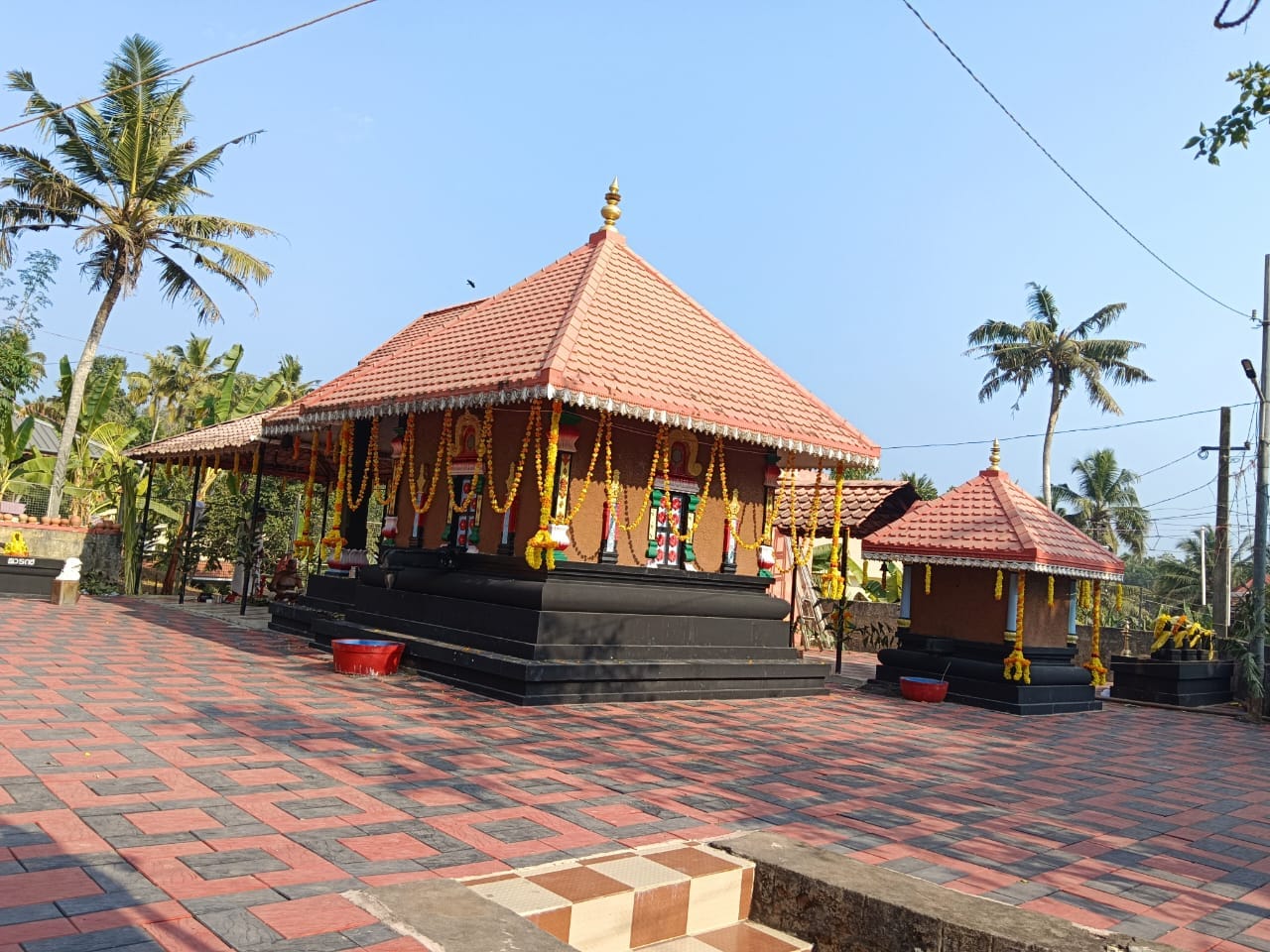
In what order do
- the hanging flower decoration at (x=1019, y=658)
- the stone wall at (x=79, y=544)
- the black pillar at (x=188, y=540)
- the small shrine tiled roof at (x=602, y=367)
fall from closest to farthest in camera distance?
the small shrine tiled roof at (x=602, y=367), the hanging flower decoration at (x=1019, y=658), the black pillar at (x=188, y=540), the stone wall at (x=79, y=544)

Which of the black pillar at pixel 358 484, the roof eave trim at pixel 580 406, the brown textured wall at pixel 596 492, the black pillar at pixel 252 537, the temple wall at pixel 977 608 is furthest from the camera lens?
the black pillar at pixel 252 537

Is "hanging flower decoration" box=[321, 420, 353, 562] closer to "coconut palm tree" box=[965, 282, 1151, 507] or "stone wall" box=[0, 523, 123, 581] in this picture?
"stone wall" box=[0, 523, 123, 581]

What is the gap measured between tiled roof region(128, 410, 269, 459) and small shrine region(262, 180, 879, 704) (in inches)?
114

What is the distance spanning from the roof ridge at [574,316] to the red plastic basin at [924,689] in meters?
6.19

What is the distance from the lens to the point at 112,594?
56.7 ft

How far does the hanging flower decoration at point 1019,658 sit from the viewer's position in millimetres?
11641

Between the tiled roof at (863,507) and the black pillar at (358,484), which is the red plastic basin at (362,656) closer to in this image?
the black pillar at (358,484)

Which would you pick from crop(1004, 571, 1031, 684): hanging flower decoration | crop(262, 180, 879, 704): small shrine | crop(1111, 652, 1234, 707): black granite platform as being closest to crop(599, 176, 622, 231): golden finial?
crop(262, 180, 879, 704): small shrine

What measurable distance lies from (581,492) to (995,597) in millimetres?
5917

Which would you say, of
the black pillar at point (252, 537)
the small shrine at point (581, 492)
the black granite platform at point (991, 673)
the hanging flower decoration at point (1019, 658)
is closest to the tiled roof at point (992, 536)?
the hanging flower decoration at point (1019, 658)

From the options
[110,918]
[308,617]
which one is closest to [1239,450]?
[308,617]

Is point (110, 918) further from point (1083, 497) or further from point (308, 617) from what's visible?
point (1083, 497)

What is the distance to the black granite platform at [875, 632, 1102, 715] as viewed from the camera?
A: 11695mm

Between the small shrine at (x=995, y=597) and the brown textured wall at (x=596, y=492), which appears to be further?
the small shrine at (x=995, y=597)
